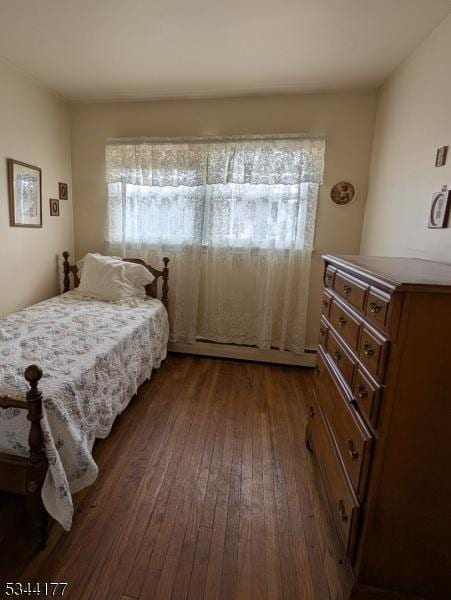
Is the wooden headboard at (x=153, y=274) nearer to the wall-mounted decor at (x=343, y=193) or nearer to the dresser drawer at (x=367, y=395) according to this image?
the wall-mounted decor at (x=343, y=193)

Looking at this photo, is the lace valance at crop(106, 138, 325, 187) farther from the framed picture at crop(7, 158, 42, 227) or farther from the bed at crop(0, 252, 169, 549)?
the bed at crop(0, 252, 169, 549)

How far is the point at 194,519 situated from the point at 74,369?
927mm

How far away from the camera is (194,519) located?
1457 millimetres

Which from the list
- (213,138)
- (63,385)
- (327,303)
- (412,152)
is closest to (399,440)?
(327,303)

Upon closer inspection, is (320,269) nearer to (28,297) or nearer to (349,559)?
(349,559)

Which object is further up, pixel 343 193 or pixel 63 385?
pixel 343 193

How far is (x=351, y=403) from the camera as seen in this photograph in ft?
4.06

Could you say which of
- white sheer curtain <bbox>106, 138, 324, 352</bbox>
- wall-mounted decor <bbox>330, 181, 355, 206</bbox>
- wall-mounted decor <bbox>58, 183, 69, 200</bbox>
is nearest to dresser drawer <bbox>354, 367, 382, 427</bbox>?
white sheer curtain <bbox>106, 138, 324, 352</bbox>

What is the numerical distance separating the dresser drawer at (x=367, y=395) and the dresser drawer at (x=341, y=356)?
2.9 inches

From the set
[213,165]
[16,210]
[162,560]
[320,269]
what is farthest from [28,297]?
[320,269]

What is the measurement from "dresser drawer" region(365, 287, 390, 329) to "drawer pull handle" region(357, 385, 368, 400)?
24 centimetres

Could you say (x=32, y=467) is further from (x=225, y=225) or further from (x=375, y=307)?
(x=225, y=225)

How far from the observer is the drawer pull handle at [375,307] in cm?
104

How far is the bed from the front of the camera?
1230 millimetres
